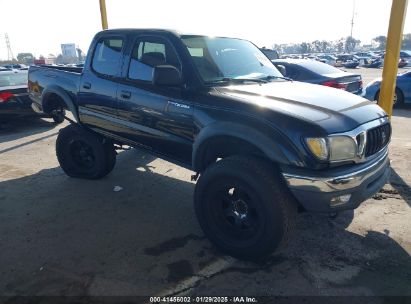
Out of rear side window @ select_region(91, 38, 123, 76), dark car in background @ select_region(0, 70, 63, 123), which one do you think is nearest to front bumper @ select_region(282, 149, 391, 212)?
rear side window @ select_region(91, 38, 123, 76)

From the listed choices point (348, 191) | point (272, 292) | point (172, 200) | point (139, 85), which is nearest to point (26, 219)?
point (172, 200)

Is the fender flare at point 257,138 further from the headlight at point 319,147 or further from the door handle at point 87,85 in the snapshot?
the door handle at point 87,85

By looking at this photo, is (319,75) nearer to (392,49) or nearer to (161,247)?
(392,49)

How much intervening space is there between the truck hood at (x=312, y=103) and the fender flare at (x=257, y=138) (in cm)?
23

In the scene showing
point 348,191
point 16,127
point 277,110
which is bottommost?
point 16,127

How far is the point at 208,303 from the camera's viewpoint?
9.00ft

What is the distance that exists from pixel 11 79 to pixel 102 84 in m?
5.57

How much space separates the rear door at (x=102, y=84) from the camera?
4.42 metres

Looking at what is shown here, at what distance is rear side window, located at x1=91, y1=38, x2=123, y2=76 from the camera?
4422mm

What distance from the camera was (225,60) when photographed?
3922 mm

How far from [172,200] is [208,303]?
202 cm

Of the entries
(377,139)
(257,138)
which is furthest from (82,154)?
(377,139)

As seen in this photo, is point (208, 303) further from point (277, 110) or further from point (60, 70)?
point (60, 70)

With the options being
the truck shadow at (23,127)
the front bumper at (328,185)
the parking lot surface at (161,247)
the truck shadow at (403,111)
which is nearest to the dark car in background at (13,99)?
the truck shadow at (23,127)
